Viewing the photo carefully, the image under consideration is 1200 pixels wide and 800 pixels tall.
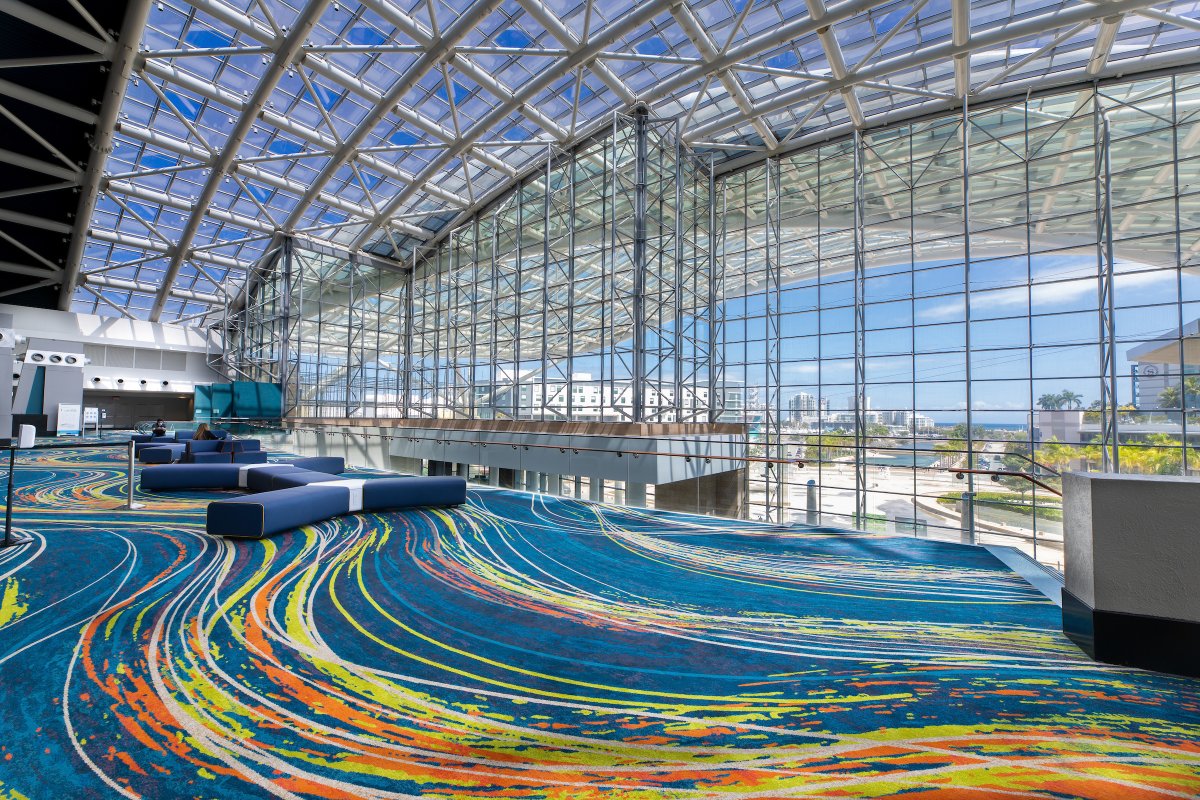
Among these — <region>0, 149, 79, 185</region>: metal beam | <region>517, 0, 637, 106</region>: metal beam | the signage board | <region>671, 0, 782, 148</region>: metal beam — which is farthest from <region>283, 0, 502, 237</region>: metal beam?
the signage board

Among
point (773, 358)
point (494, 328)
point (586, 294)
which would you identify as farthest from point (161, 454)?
point (773, 358)

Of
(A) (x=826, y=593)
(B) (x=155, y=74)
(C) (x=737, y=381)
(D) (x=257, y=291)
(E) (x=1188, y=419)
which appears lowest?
(A) (x=826, y=593)

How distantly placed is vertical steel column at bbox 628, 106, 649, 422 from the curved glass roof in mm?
889

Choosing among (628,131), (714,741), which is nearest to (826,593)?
(714,741)

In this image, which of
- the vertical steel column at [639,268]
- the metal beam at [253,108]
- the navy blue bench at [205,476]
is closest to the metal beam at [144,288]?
the metal beam at [253,108]

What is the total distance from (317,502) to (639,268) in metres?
11.1

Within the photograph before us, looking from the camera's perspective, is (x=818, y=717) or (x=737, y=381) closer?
(x=818, y=717)

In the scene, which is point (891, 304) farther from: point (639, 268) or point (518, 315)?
point (518, 315)

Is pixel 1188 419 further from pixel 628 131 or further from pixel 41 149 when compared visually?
pixel 41 149

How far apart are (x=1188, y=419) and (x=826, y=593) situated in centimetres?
1395

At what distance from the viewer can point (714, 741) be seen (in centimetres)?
198

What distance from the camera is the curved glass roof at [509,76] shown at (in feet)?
36.8

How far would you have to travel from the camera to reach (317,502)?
217 inches

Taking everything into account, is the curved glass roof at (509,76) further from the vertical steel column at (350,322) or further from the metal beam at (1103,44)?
the vertical steel column at (350,322)
